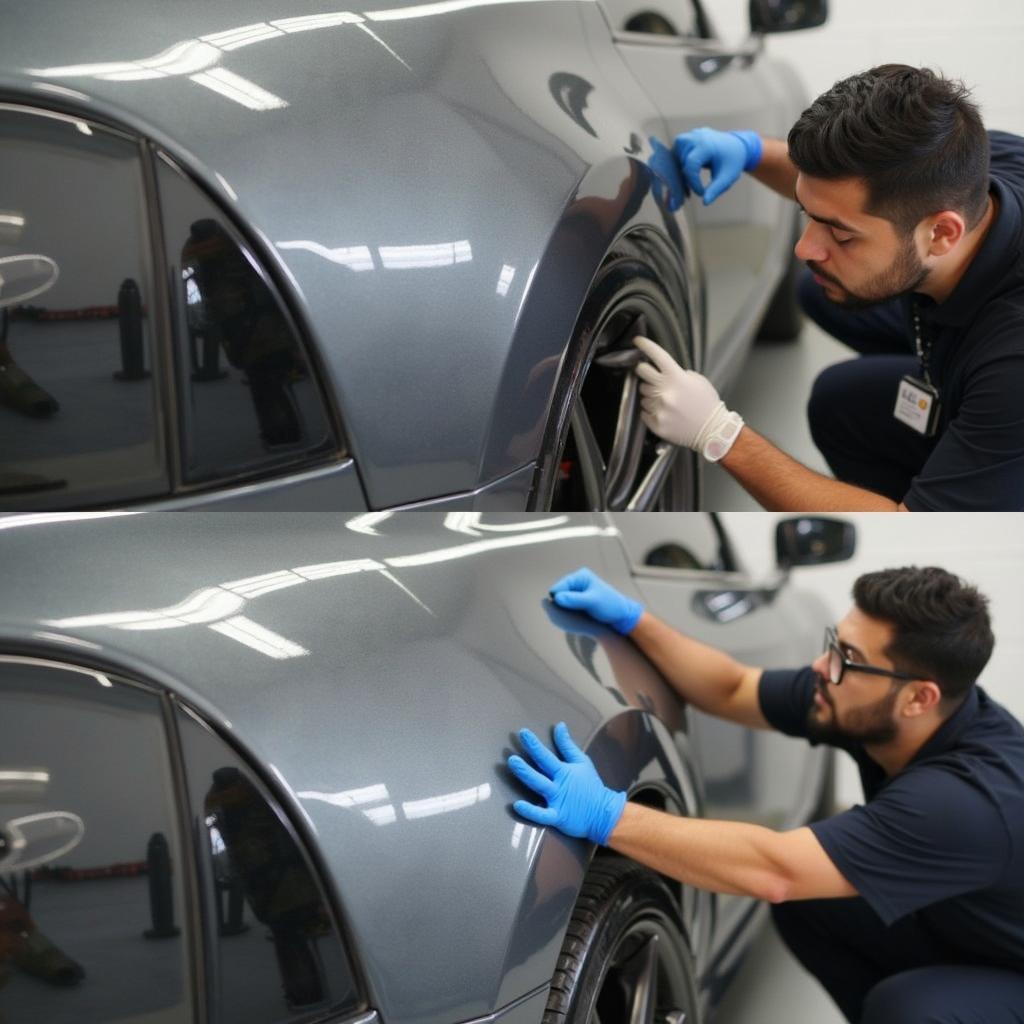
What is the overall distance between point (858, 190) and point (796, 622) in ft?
4.44

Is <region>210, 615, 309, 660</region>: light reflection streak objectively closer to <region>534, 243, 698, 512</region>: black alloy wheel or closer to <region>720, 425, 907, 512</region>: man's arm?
<region>534, 243, 698, 512</region>: black alloy wheel

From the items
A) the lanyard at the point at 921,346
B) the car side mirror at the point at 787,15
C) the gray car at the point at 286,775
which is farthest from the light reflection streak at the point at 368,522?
the car side mirror at the point at 787,15

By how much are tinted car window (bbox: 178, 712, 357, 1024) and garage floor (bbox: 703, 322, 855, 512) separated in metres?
1.65

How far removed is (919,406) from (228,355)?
141 centimetres

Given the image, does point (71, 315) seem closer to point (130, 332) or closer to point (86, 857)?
point (130, 332)

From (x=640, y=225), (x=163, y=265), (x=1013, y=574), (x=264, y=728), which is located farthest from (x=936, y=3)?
(x=264, y=728)

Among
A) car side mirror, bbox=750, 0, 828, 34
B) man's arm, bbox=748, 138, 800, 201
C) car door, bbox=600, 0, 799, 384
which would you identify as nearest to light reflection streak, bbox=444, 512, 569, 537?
car door, bbox=600, 0, 799, 384

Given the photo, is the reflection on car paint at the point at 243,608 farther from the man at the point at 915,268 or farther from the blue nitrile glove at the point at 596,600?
the man at the point at 915,268

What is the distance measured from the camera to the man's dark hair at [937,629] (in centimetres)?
248

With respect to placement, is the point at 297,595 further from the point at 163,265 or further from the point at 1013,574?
the point at 1013,574

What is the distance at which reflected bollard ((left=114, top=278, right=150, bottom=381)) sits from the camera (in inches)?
54.4

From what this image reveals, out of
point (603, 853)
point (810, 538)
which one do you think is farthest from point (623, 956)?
point (810, 538)

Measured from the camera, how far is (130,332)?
1390mm

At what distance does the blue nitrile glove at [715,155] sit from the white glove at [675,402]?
0.37 metres
